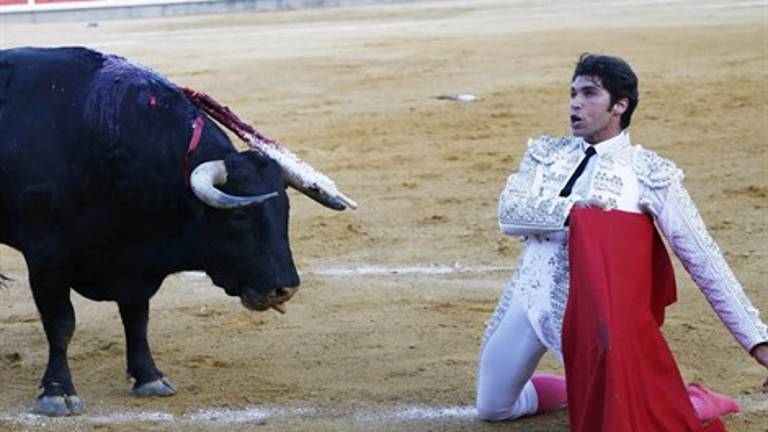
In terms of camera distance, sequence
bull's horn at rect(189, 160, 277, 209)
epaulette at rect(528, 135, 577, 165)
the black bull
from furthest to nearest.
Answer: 1. the black bull
2. bull's horn at rect(189, 160, 277, 209)
3. epaulette at rect(528, 135, 577, 165)

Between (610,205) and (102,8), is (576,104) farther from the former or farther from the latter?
(102,8)

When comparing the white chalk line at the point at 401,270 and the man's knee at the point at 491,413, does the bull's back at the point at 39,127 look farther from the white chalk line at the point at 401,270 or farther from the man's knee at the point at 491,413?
the white chalk line at the point at 401,270

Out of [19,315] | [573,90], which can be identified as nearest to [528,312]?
[573,90]

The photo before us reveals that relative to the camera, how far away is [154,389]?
529 cm

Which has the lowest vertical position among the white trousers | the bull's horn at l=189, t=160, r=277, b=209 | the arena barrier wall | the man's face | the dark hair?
the arena barrier wall

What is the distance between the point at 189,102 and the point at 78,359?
45.4 inches

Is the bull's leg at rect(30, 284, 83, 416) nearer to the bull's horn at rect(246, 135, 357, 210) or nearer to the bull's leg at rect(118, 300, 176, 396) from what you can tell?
the bull's leg at rect(118, 300, 176, 396)

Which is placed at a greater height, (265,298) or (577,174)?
(577,174)

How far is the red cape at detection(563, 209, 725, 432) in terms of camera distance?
4176 millimetres

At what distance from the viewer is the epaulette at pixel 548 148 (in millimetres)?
4559

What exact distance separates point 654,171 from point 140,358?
1.87 m

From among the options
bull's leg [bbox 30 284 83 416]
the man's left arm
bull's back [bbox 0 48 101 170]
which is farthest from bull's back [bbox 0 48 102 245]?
the man's left arm

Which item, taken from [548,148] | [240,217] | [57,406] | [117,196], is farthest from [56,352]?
[548,148]

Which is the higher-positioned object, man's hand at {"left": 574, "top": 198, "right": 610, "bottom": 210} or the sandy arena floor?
man's hand at {"left": 574, "top": 198, "right": 610, "bottom": 210}
